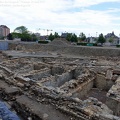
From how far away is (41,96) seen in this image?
23.1 feet

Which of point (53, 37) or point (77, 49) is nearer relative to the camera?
point (77, 49)

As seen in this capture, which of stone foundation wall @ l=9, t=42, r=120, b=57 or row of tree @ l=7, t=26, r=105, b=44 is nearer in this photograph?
stone foundation wall @ l=9, t=42, r=120, b=57

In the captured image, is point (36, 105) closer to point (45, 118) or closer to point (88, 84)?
point (45, 118)

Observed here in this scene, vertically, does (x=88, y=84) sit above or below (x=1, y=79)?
below

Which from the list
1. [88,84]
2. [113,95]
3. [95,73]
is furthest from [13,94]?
[95,73]

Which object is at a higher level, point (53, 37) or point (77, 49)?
point (53, 37)

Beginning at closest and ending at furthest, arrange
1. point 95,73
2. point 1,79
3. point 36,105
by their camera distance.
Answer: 1. point 36,105
2. point 1,79
3. point 95,73

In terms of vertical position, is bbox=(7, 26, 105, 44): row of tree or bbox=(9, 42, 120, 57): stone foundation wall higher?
bbox=(7, 26, 105, 44): row of tree

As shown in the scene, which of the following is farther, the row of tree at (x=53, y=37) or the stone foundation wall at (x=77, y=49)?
the row of tree at (x=53, y=37)

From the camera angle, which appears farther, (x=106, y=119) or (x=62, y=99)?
(x=62, y=99)

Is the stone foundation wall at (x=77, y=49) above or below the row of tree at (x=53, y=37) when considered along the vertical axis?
below

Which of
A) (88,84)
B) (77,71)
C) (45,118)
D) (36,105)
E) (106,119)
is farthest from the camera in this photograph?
(77,71)

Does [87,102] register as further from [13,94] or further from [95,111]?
[13,94]

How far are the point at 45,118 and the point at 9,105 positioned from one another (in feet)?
6.49
